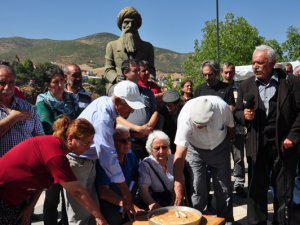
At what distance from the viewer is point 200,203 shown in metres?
3.61

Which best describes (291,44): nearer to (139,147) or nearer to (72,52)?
(139,147)

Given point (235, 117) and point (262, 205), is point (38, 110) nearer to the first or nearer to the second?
point (235, 117)

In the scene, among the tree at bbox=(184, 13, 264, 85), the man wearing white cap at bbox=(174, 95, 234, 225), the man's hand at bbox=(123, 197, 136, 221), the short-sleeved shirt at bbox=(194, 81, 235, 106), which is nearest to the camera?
the man's hand at bbox=(123, 197, 136, 221)

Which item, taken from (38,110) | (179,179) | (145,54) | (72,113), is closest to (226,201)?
(179,179)

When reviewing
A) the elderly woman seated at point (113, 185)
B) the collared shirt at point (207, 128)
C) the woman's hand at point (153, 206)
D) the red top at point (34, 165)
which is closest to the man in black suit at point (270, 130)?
the collared shirt at point (207, 128)

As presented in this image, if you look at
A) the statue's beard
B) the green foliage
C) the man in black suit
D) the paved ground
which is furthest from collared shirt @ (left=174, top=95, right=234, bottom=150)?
the green foliage

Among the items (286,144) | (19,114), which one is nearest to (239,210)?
(286,144)

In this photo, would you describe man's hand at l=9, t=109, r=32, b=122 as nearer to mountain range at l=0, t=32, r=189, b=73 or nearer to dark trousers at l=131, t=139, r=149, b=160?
dark trousers at l=131, t=139, r=149, b=160

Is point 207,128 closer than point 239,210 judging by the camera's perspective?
Yes

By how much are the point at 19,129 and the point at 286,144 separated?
2.40 meters

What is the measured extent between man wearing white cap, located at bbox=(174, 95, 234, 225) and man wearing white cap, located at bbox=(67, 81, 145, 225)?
2.18ft

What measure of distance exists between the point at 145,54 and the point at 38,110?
2768 millimetres

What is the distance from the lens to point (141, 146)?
3984 mm

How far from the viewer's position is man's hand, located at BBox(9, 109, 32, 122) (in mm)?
2852
